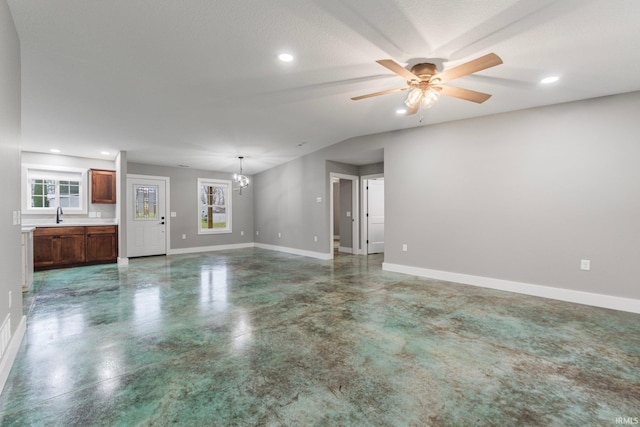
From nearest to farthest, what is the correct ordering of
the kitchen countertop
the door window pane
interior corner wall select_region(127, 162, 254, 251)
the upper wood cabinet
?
the kitchen countertop, the upper wood cabinet, the door window pane, interior corner wall select_region(127, 162, 254, 251)

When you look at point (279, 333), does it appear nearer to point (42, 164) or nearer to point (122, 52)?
point (122, 52)

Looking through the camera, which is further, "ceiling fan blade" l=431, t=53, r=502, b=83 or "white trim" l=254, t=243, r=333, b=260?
"white trim" l=254, t=243, r=333, b=260

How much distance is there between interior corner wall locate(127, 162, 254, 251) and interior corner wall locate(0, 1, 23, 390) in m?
5.47

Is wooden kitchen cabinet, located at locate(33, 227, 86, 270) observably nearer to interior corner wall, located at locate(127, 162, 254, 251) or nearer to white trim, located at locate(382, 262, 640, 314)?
interior corner wall, located at locate(127, 162, 254, 251)

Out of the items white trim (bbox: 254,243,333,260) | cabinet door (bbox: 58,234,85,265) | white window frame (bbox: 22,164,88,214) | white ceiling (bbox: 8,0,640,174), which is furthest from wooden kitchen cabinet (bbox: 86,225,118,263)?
white trim (bbox: 254,243,333,260)

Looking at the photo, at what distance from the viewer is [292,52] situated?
Answer: 8.61 feet

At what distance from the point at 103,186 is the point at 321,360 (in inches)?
287

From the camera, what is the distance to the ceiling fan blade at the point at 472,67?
212 cm

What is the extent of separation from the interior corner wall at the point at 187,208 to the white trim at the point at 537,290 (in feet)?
19.1

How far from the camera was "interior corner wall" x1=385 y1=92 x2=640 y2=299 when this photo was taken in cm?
346

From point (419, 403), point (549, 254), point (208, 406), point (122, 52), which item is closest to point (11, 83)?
point (122, 52)

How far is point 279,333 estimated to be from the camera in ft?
8.98

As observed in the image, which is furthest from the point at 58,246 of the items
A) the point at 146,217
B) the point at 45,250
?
the point at 146,217

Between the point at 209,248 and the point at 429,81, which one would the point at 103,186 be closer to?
the point at 209,248
